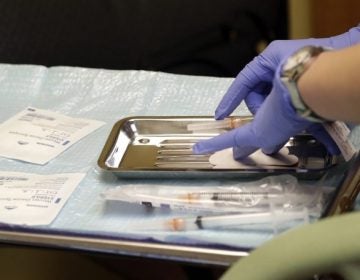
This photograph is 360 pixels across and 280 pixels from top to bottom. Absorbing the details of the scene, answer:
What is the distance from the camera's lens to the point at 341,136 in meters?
0.87

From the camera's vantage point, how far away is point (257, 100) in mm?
1019

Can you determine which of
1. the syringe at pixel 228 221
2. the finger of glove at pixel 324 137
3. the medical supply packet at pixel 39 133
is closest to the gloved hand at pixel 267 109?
the finger of glove at pixel 324 137

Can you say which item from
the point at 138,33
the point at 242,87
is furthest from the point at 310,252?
the point at 138,33

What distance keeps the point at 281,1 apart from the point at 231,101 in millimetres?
1325

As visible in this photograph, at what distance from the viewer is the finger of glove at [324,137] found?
2.89 feet

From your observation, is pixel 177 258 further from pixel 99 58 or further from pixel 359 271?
pixel 99 58

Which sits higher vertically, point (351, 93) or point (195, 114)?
point (351, 93)

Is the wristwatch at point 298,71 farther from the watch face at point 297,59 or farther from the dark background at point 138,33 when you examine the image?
the dark background at point 138,33

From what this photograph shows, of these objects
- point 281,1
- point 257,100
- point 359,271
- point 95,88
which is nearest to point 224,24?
point 281,1

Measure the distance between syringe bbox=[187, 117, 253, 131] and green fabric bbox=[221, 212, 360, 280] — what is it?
1.63 feet

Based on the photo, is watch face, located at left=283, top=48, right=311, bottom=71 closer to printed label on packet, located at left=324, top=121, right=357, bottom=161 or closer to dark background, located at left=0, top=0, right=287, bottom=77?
printed label on packet, located at left=324, top=121, right=357, bottom=161

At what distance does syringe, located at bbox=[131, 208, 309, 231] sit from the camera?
80cm

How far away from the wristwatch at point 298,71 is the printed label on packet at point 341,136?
8 centimetres

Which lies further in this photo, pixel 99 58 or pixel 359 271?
pixel 99 58
